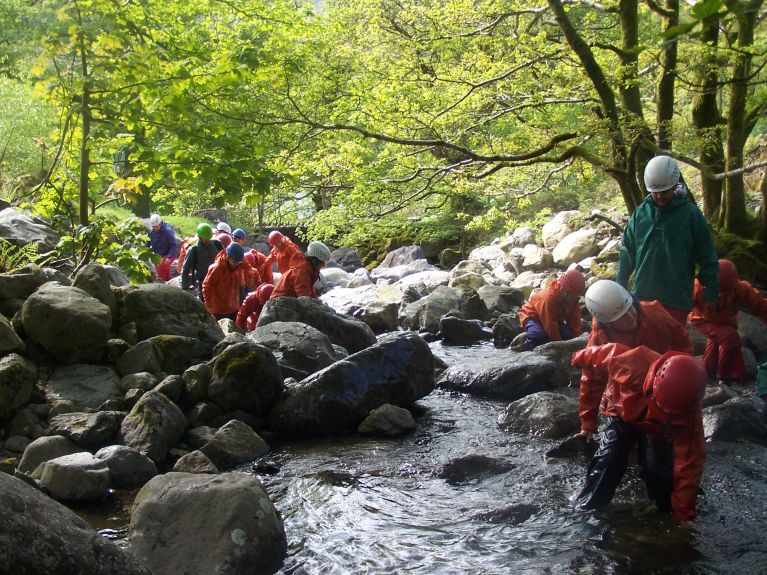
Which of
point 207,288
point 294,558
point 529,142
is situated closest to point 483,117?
point 529,142

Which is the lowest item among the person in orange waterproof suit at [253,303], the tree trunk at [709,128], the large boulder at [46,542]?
the large boulder at [46,542]

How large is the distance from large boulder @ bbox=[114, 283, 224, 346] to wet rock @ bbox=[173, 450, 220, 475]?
2.77m

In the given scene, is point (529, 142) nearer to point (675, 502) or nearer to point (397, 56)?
point (397, 56)

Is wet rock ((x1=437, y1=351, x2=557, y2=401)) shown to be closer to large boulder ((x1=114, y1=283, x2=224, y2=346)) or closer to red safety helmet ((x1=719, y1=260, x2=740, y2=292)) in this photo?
red safety helmet ((x1=719, y1=260, x2=740, y2=292))

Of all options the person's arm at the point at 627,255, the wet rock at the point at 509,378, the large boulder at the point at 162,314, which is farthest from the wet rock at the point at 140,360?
the person's arm at the point at 627,255

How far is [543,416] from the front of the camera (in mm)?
7273

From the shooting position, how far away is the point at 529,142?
1182cm

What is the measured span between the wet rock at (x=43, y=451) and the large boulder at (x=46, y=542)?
9.12 ft

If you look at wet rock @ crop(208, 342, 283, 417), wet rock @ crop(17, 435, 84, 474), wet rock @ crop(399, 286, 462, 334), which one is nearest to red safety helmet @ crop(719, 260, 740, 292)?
wet rock @ crop(208, 342, 283, 417)

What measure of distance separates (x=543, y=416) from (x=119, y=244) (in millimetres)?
5116

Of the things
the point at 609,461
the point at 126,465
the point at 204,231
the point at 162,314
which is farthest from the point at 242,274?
the point at 609,461

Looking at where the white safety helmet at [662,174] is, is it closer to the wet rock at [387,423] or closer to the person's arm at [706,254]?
the person's arm at [706,254]

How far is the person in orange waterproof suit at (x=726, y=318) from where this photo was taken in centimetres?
798

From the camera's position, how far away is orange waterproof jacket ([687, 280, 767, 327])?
7.95 meters
